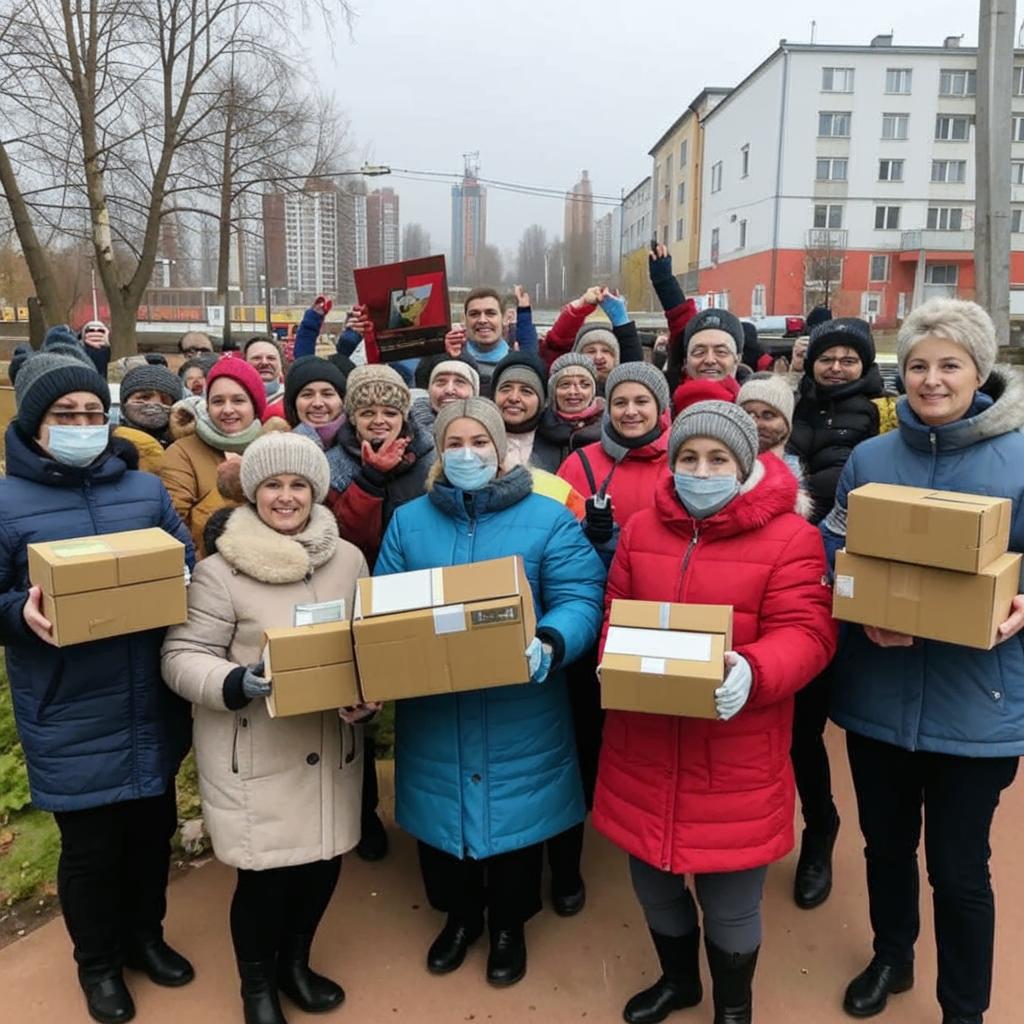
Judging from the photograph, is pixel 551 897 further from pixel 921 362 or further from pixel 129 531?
→ pixel 921 362

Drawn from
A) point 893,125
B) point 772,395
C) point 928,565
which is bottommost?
point 928,565

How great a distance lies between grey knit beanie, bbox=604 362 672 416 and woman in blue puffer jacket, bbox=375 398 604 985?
72 cm

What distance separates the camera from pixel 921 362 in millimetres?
2455

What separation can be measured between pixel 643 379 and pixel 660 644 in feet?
4.61

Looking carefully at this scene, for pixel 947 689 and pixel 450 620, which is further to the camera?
pixel 947 689

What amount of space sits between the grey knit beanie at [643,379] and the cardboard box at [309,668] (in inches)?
61.5

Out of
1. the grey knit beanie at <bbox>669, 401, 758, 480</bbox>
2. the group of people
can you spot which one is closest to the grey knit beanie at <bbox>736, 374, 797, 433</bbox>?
the group of people

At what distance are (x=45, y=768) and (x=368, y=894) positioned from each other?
4.48 feet

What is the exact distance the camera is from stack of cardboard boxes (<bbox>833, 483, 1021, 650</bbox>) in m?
2.08

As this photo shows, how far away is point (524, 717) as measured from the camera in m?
2.75

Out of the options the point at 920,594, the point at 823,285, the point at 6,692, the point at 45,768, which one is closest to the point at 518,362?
the point at 920,594

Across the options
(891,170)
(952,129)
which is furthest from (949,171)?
(891,170)

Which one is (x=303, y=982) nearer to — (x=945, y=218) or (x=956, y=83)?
(x=945, y=218)

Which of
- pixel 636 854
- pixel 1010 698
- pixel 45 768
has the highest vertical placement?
pixel 1010 698
